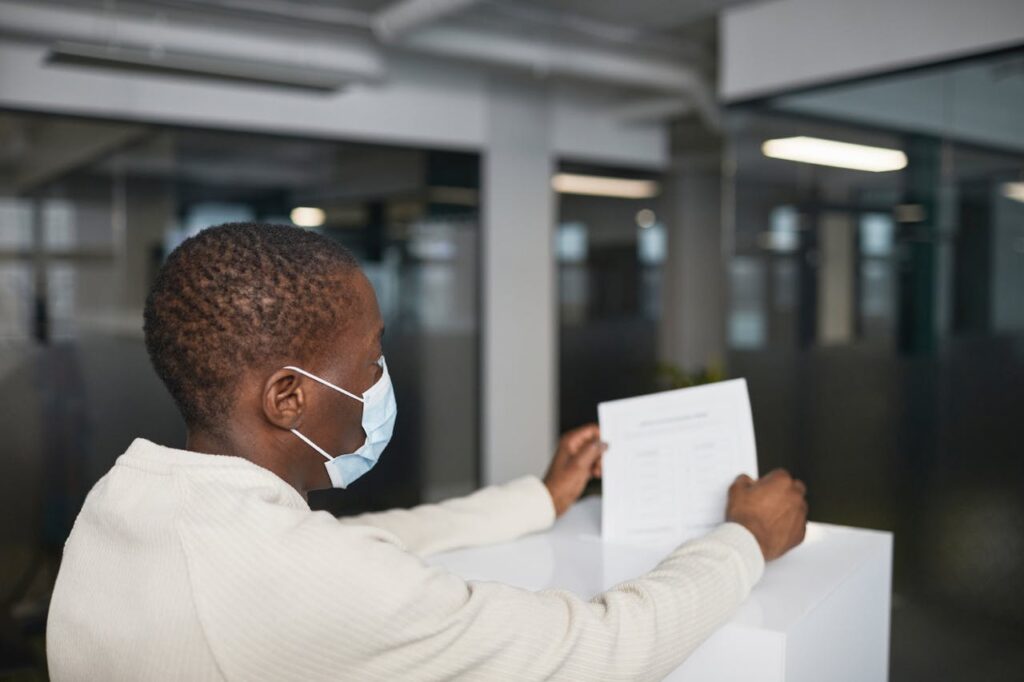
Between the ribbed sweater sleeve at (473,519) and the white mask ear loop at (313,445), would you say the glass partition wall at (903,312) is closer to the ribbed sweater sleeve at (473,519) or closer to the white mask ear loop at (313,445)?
the ribbed sweater sleeve at (473,519)

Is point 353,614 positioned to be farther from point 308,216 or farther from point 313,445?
point 308,216

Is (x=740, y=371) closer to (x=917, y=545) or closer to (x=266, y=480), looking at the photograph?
(x=917, y=545)

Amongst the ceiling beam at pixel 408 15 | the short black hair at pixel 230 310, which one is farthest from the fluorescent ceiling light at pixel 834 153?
the short black hair at pixel 230 310

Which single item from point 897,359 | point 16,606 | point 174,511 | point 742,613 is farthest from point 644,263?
point 174,511

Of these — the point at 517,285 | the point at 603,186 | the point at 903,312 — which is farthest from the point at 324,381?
the point at 603,186

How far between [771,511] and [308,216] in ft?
15.6

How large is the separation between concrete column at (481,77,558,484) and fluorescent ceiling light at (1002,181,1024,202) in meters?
3.41

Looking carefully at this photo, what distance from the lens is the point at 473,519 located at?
197cm

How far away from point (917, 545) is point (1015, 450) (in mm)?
706

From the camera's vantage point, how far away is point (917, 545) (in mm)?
4523

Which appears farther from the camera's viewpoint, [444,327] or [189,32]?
[444,327]

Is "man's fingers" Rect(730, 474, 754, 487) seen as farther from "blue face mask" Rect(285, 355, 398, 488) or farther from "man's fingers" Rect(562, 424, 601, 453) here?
"blue face mask" Rect(285, 355, 398, 488)

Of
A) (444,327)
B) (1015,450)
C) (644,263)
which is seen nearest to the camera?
(1015,450)

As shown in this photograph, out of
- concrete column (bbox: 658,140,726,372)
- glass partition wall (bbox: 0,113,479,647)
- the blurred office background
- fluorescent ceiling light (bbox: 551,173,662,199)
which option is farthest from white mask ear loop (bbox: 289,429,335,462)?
concrete column (bbox: 658,140,726,372)
